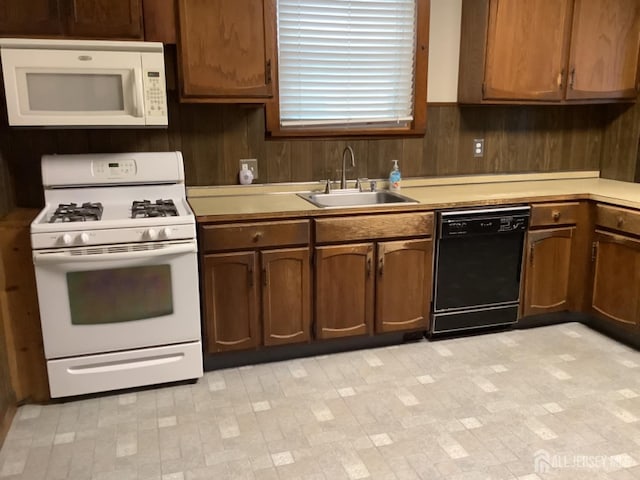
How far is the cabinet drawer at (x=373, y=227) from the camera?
2.95 m

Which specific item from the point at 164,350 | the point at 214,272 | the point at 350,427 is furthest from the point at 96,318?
the point at 350,427

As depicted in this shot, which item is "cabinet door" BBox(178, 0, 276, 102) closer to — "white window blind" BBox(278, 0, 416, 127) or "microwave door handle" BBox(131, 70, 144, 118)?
"microwave door handle" BBox(131, 70, 144, 118)

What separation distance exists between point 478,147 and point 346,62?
3.50 ft

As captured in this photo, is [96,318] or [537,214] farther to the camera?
[537,214]

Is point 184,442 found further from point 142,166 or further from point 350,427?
A: point 142,166

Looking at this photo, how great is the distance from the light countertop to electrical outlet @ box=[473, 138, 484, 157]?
0.15 meters

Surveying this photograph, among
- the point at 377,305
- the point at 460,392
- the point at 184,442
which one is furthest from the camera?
the point at 377,305

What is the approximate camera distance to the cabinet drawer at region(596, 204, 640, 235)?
3.10 m

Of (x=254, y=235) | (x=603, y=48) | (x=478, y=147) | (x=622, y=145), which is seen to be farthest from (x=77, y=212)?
(x=622, y=145)

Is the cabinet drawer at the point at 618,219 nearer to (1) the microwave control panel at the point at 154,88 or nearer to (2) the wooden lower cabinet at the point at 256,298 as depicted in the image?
(2) the wooden lower cabinet at the point at 256,298

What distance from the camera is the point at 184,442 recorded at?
2348 millimetres

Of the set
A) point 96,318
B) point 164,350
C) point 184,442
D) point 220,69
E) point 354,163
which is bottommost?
point 184,442

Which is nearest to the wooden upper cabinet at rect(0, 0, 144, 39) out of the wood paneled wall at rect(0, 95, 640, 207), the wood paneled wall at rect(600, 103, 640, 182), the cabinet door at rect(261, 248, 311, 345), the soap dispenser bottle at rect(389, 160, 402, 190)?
the wood paneled wall at rect(0, 95, 640, 207)

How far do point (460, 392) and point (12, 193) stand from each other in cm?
249
